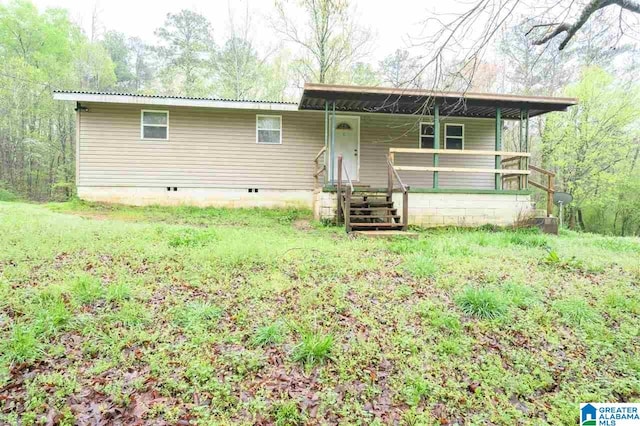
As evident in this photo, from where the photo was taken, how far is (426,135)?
11.9 meters

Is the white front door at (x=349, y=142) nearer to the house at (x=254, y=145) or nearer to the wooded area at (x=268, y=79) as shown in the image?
the house at (x=254, y=145)

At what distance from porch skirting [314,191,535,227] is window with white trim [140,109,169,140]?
5.68 m

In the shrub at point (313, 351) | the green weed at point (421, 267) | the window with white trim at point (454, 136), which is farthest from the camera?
the window with white trim at point (454, 136)

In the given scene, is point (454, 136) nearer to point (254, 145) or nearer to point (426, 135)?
point (426, 135)

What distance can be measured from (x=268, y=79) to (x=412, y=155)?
12.5 metres

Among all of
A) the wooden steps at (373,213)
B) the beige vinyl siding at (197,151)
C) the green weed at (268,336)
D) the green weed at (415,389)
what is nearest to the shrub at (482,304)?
the green weed at (415,389)

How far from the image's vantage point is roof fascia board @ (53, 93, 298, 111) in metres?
9.95

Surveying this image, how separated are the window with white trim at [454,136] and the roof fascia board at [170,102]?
5282mm

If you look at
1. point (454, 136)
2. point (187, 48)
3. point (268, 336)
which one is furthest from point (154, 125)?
point (187, 48)

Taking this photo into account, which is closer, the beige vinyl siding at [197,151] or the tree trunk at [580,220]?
the beige vinyl siding at [197,151]

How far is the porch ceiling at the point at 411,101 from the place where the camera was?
845 cm

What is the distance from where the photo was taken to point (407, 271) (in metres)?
4.52

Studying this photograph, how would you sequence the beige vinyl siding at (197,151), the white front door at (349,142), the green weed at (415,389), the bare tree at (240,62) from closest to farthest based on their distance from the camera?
the green weed at (415,389) < the beige vinyl siding at (197,151) < the white front door at (349,142) < the bare tree at (240,62)

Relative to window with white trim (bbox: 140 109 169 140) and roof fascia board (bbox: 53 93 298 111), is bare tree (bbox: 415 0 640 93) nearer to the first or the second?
roof fascia board (bbox: 53 93 298 111)
